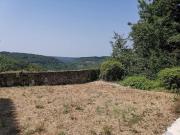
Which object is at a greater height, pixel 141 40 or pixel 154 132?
pixel 141 40

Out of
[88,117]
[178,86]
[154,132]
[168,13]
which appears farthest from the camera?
[168,13]

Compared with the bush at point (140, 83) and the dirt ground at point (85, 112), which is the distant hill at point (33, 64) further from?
the dirt ground at point (85, 112)

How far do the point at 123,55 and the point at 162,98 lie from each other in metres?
9.82

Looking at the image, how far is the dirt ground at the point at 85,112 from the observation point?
9.51m

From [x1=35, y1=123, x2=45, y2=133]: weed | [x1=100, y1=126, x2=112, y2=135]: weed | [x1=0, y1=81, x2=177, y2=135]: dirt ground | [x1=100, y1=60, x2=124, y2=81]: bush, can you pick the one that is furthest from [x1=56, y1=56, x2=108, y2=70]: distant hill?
[x1=35, y1=123, x2=45, y2=133]: weed

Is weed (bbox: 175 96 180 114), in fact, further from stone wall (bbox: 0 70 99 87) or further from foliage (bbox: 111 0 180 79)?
stone wall (bbox: 0 70 99 87)

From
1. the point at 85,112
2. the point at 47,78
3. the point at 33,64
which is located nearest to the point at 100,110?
the point at 85,112

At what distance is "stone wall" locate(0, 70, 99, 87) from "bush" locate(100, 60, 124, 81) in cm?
141

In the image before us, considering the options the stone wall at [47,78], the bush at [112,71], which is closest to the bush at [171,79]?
the bush at [112,71]

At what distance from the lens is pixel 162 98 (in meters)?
14.5

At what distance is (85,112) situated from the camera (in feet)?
37.7

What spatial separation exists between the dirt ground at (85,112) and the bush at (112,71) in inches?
202

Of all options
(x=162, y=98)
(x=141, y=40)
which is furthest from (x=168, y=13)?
(x=162, y=98)

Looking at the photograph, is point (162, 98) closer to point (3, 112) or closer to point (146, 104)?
point (146, 104)
